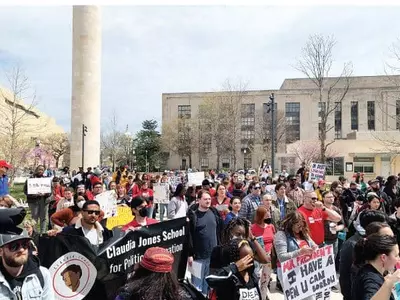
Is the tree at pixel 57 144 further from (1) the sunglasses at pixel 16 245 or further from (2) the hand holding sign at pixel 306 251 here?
(1) the sunglasses at pixel 16 245

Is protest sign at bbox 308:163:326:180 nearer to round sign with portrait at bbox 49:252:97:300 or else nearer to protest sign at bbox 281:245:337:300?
protest sign at bbox 281:245:337:300

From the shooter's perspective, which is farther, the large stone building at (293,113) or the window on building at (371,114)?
the window on building at (371,114)

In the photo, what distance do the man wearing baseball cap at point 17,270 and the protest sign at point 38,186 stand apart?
8.61m

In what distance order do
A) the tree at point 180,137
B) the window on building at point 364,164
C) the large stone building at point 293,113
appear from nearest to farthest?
the window on building at point 364,164 → the large stone building at point 293,113 → the tree at point 180,137

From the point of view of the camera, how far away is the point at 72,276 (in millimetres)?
4695

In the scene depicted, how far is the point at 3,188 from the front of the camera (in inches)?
393

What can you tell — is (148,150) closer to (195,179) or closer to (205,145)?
(205,145)

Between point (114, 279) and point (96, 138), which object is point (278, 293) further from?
point (96, 138)

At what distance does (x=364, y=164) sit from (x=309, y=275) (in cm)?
4214

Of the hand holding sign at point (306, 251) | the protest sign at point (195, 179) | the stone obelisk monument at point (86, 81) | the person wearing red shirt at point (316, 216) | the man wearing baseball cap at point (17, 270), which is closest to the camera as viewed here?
the man wearing baseball cap at point (17, 270)

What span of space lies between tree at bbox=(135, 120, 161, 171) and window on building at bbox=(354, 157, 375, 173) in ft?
134

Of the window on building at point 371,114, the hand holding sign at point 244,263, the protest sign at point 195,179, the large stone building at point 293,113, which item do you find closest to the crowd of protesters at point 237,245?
the hand holding sign at point 244,263

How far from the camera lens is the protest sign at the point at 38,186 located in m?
11.4

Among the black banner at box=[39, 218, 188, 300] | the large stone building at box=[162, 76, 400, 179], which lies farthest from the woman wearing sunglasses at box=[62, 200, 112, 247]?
the large stone building at box=[162, 76, 400, 179]
